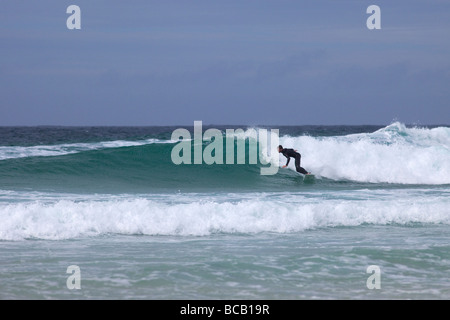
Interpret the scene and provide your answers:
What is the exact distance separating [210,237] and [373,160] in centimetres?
1462

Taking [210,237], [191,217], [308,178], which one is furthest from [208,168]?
[210,237]

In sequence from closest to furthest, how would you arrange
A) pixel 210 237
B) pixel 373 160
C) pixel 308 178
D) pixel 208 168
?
pixel 210 237 < pixel 308 178 < pixel 208 168 < pixel 373 160

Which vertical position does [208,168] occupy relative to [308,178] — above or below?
above

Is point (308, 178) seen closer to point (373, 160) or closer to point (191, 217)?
point (373, 160)

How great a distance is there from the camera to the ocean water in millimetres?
7367

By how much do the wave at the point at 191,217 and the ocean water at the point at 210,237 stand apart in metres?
0.03

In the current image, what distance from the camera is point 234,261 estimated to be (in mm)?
8539

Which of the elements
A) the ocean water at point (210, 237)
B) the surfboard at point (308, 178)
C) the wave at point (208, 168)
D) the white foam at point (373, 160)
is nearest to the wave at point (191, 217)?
the ocean water at point (210, 237)

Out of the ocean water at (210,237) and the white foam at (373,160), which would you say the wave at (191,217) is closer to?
the ocean water at (210,237)

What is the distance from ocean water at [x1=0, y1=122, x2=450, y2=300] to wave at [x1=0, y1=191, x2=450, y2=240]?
0.03m

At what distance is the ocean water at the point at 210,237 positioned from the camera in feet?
24.2

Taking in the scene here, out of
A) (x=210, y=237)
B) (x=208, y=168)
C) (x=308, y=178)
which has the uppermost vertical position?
(x=208, y=168)

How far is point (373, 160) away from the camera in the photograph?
78.6ft
